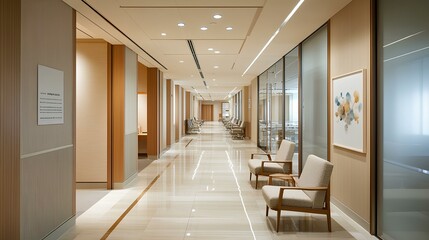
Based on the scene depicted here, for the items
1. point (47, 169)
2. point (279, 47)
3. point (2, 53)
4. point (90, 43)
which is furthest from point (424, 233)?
point (90, 43)

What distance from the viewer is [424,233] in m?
3.51

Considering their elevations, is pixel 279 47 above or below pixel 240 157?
above

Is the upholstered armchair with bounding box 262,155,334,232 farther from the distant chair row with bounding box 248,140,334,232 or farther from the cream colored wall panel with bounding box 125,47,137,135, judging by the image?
the cream colored wall panel with bounding box 125,47,137,135

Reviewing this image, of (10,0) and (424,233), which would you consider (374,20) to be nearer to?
(424,233)

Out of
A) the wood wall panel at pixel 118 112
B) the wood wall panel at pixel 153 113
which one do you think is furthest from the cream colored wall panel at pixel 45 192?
the wood wall panel at pixel 153 113

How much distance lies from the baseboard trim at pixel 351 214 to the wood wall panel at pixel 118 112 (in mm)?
4336

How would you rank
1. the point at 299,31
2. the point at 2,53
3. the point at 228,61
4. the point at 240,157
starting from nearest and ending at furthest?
the point at 2,53 < the point at 299,31 < the point at 228,61 < the point at 240,157

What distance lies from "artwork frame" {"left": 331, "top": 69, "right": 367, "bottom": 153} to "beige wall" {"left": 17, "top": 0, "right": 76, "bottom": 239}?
12.8 feet

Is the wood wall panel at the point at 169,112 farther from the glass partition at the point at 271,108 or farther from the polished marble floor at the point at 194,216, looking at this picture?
the polished marble floor at the point at 194,216

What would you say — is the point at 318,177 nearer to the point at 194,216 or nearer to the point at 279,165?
the point at 194,216

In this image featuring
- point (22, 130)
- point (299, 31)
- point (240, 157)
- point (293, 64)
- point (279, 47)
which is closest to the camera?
point (22, 130)

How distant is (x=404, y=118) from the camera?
152 inches

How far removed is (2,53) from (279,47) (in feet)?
21.3

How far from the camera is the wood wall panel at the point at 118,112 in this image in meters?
7.70
